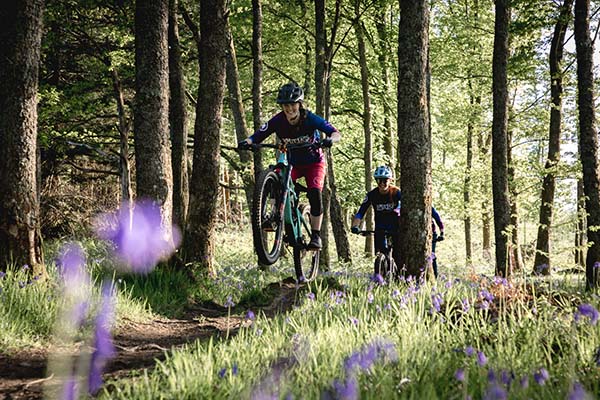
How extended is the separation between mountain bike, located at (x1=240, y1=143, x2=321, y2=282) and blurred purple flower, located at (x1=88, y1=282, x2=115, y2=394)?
173 centimetres

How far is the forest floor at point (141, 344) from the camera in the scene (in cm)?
376

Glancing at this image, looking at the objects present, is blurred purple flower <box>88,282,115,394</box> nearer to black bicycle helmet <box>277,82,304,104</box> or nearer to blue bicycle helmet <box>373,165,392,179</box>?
black bicycle helmet <box>277,82,304,104</box>

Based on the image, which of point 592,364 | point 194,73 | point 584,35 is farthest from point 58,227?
point 592,364

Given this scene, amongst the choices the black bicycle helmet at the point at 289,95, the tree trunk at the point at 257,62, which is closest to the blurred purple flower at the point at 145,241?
the black bicycle helmet at the point at 289,95

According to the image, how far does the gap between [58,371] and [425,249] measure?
4.82 meters

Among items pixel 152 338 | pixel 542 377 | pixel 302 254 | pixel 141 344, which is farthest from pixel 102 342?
pixel 302 254

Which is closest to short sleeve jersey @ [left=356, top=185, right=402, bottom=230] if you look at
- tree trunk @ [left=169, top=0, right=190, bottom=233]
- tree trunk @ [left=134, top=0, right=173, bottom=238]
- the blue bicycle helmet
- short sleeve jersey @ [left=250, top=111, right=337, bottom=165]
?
the blue bicycle helmet

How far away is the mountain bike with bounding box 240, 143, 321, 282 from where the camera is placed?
6293 mm

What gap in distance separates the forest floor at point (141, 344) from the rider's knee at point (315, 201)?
1311 millimetres

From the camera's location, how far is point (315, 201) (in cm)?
779

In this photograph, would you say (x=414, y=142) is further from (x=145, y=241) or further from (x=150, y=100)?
(x=145, y=241)

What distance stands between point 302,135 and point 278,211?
3.66 feet

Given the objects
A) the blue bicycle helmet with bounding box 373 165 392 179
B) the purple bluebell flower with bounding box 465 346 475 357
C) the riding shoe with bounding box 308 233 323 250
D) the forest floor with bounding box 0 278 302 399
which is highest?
the blue bicycle helmet with bounding box 373 165 392 179

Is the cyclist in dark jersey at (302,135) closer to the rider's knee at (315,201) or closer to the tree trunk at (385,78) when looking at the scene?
the rider's knee at (315,201)
